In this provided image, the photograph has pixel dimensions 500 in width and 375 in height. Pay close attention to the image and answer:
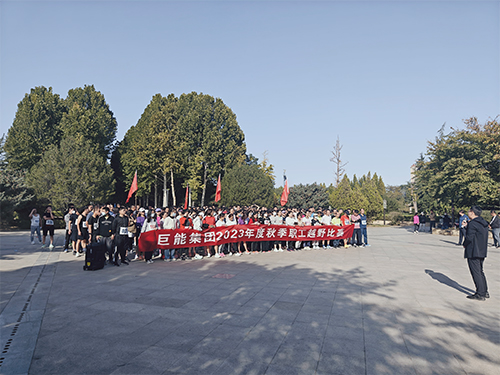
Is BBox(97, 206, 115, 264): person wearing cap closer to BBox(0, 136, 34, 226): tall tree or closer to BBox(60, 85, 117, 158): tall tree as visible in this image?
BBox(0, 136, 34, 226): tall tree

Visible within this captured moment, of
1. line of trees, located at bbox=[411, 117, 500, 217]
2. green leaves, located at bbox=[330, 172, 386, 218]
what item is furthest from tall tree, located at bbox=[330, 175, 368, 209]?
line of trees, located at bbox=[411, 117, 500, 217]

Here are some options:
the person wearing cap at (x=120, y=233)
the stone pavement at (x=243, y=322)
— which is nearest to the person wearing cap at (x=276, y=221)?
the stone pavement at (x=243, y=322)

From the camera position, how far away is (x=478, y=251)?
780 cm

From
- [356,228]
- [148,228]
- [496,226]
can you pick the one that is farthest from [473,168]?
[148,228]

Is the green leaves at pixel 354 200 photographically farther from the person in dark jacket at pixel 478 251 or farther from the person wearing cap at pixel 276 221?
the person in dark jacket at pixel 478 251

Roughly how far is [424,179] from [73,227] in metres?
35.3

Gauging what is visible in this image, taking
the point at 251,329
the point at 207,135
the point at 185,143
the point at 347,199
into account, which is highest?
the point at 207,135

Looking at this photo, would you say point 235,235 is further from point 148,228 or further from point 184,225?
point 148,228

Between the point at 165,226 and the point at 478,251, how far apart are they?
1019 cm

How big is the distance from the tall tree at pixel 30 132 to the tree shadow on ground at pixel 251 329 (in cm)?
4015

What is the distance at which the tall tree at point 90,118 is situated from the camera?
4275 centimetres

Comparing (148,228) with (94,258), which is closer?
(94,258)

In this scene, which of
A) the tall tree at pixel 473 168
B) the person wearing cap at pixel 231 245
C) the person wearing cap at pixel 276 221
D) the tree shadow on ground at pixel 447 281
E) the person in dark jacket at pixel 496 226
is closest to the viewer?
the tree shadow on ground at pixel 447 281

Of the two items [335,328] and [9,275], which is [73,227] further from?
[335,328]
